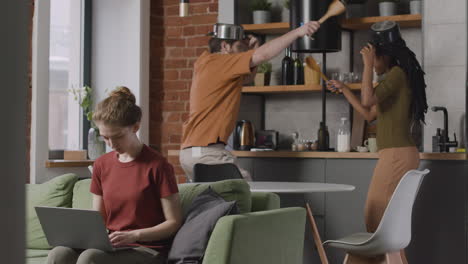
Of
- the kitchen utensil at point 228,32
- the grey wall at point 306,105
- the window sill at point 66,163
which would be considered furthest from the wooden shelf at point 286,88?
the window sill at point 66,163

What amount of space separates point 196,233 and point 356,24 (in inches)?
125

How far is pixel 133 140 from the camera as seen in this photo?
8.69 feet

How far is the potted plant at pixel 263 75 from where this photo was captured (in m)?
5.49

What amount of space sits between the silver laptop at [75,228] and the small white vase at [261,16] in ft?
11.1

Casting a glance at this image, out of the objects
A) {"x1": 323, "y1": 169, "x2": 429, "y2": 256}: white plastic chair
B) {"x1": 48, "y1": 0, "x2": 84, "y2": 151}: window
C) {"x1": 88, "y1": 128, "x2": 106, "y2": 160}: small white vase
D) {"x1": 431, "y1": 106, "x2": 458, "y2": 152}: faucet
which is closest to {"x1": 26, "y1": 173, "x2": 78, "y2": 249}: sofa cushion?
{"x1": 323, "y1": 169, "x2": 429, "y2": 256}: white plastic chair

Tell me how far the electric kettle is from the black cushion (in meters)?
2.77

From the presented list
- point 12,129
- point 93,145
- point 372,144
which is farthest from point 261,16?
point 12,129

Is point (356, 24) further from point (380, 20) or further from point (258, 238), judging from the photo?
point (258, 238)

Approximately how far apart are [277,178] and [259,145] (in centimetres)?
51

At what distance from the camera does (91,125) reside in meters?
5.56

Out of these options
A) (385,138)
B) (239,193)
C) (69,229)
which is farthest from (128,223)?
(385,138)

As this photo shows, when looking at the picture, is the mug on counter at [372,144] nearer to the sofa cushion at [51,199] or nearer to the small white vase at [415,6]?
the small white vase at [415,6]

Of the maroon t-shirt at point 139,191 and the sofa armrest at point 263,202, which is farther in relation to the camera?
the sofa armrest at point 263,202

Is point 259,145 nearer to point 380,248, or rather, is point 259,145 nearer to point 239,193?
point 380,248
